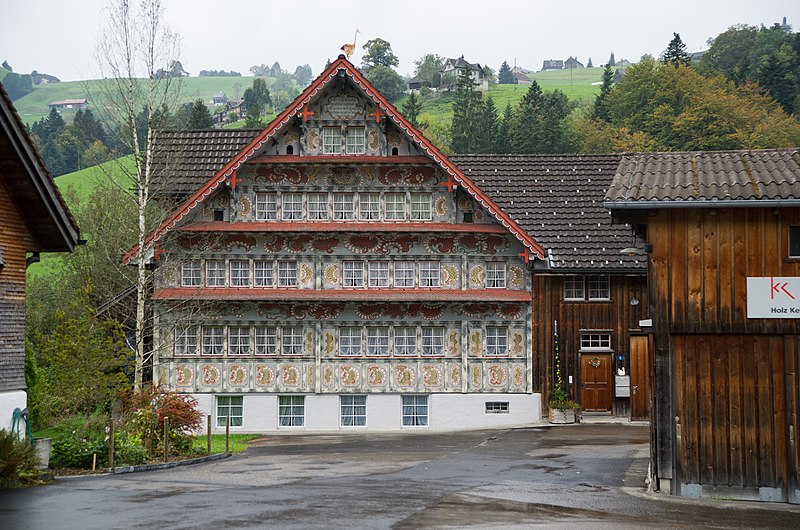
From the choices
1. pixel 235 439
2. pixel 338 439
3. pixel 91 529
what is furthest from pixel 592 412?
pixel 91 529

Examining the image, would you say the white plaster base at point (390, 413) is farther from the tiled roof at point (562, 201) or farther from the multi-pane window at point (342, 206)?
the multi-pane window at point (342, 206)

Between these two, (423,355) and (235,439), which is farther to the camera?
(423,355)

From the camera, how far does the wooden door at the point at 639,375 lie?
39156 millimetres

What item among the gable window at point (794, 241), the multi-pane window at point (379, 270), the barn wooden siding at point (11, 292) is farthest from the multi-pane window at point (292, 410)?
the gable window at point (794, 241)

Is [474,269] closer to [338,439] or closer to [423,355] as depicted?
[423,355]

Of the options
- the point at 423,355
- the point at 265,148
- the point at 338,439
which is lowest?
the point at 338,439

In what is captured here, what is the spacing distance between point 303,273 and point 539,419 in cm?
941

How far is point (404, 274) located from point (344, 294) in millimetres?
2190

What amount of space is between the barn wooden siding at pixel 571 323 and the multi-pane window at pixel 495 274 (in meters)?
1.10

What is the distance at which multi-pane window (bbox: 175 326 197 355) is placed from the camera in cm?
3928

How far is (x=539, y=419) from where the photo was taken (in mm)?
39156

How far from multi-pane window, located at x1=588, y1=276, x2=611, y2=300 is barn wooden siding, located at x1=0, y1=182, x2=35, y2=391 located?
2033 cm

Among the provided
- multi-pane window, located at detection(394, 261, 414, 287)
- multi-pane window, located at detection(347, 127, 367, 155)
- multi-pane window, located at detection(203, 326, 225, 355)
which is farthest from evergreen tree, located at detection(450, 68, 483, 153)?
multi-pane window, located at detection(203, 326, 225, 355)

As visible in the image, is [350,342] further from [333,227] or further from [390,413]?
[333,227]
